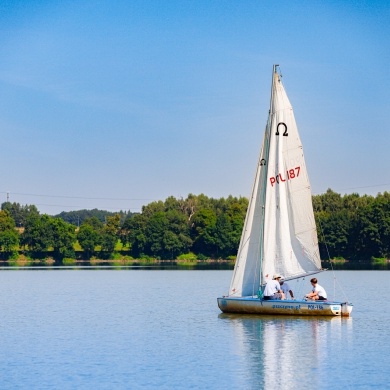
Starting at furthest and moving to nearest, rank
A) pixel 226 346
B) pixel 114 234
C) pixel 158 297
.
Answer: pixel 114 234 < pixel 158 297 < pixel 226 346

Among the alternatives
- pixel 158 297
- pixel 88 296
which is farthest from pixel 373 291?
pixel 88 296

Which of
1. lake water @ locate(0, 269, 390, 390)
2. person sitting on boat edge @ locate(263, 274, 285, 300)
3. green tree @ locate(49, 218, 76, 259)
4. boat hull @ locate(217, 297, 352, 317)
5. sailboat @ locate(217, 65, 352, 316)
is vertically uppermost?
green tree @ locate(49, 218, 76, 259)

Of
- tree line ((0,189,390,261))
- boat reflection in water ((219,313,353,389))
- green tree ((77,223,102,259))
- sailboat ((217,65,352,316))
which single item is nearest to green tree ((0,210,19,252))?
tree line ((0,189,390,261))

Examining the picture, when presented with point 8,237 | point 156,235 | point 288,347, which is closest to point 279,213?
point 288,347

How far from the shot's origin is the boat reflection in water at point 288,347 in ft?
94.2

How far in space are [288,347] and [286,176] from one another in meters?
12.8

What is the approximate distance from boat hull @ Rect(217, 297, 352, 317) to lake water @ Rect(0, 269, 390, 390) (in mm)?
381

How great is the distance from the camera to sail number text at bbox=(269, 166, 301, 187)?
4581 cm

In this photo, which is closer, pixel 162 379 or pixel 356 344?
pixel 162 379

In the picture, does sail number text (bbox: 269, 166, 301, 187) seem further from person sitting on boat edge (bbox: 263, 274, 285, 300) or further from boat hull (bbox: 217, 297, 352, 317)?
boat hull (bbox: 217, 297, 352, 317)

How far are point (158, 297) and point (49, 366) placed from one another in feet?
114

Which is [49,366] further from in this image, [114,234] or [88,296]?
[114,234]

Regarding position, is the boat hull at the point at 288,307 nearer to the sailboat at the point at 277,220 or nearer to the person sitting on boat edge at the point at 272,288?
the sailboat at the point at 277,220

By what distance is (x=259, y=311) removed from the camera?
4528 centimetres
